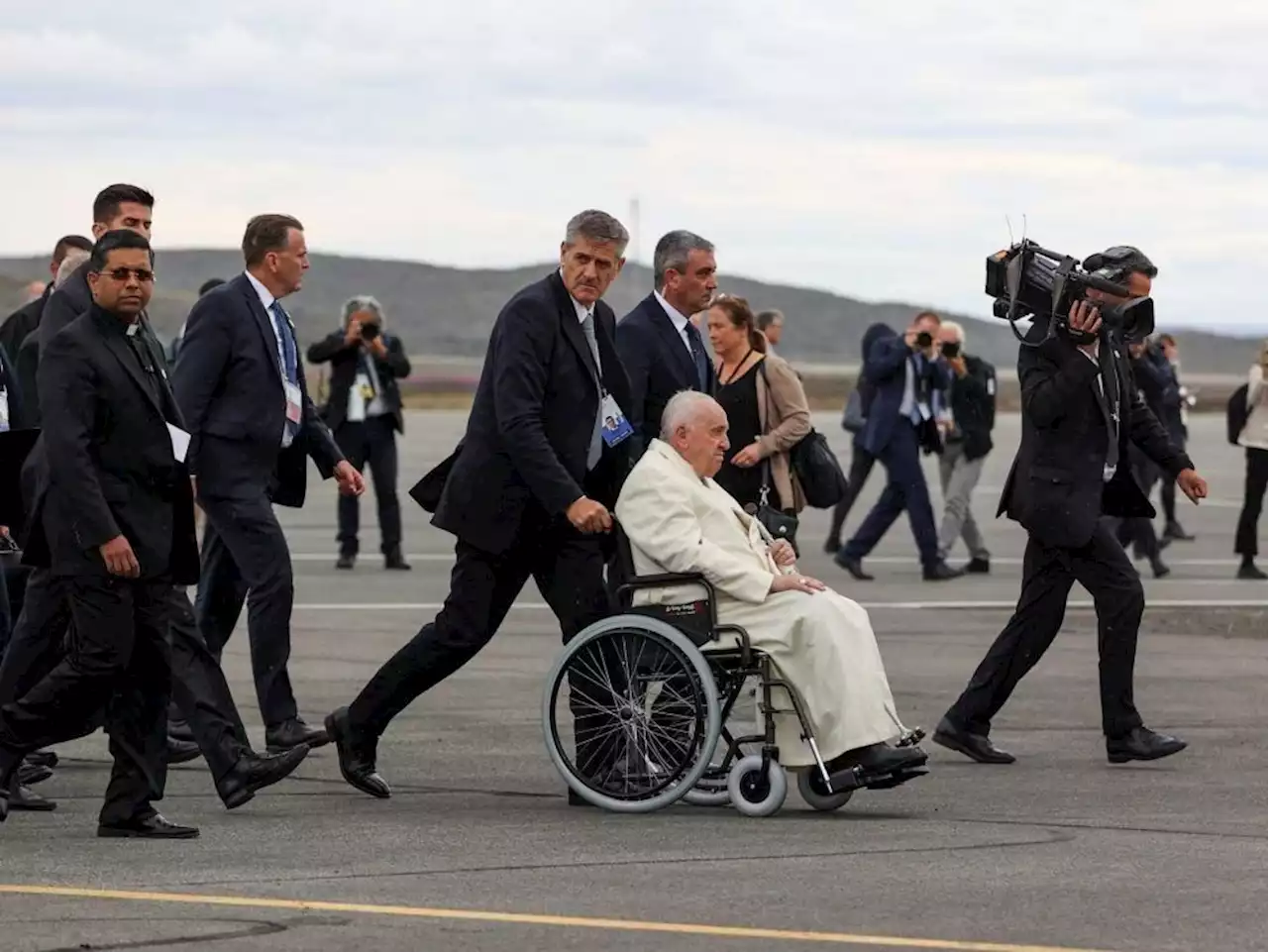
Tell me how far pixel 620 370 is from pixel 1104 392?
2.09 meters

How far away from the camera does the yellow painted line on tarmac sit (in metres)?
6.80

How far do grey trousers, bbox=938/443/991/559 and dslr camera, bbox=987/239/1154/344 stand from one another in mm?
9498

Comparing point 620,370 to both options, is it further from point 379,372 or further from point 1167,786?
point 379,372

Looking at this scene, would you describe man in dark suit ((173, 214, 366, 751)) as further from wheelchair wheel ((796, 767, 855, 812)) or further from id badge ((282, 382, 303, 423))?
wheelchair wheel ((796, 767, 855, 812))

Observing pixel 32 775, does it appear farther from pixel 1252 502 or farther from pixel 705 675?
pixel 1252 502

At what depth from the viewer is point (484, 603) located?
9695mm

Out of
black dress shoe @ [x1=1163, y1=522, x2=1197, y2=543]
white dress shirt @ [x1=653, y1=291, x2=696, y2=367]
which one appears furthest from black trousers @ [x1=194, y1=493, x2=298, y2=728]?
black dress shoe @ [x1=1163, y1=522, x2=1197, y2=543]

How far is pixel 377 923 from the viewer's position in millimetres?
7102

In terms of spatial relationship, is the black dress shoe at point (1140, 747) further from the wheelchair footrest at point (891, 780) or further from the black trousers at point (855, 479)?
the black trousers at point (855, 479)

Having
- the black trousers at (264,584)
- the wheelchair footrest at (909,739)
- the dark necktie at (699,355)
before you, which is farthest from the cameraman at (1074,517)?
the black trousers at (264,584)

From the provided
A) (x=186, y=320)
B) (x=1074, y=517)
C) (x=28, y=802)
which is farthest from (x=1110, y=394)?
(x=28, y=802)

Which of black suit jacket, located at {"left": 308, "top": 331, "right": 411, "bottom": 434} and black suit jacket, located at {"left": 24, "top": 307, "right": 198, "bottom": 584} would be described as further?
black suit jacket, located at {"left": 308, "top": 331, "right": 411, "bottom": 434}

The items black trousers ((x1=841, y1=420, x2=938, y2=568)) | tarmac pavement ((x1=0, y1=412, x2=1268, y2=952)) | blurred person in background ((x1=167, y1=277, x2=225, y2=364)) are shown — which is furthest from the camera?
black trousers ((x1=841, y1=420, x2=938, y2=568))

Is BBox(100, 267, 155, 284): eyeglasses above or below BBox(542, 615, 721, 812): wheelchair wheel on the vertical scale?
above
